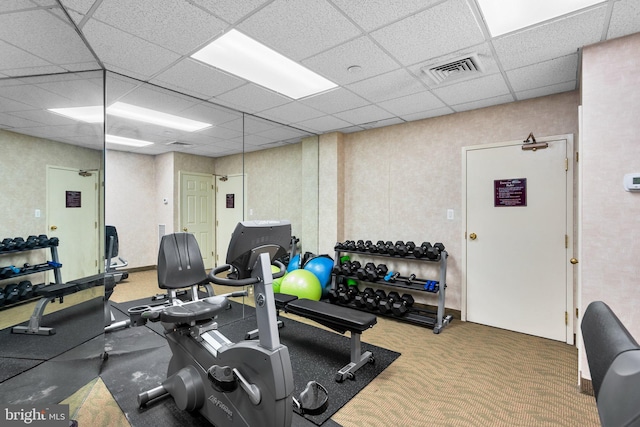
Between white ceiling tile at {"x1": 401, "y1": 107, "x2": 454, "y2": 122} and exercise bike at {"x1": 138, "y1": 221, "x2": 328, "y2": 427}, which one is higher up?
white ceiling tile at {"x1": 401, "y1": 107, "x2": 454, "y2": 122}

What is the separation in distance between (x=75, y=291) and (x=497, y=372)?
347 cm

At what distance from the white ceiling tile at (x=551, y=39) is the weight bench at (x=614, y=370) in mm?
2095

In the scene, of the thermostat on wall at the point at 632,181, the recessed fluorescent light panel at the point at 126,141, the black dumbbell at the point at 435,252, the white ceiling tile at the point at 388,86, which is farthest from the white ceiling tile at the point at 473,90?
the recessed fluorescent light panel at the point at 126,141

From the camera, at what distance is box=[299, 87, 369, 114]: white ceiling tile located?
3.19m

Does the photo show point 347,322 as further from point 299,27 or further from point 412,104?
point 412,104

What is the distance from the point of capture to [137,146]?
145 inches

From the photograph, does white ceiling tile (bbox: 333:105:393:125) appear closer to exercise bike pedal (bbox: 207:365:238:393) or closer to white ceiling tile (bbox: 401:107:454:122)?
white ceiling tile (bbox: 401:107:454:122)

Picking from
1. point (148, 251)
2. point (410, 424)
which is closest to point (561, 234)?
point (410, 424)

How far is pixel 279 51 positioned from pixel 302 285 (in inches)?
109

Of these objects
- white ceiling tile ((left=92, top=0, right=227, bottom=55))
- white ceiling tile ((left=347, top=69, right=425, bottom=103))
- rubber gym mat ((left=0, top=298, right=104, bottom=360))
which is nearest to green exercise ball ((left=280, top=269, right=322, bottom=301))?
rubber gym mat ((left=0, top=298, right=104, bottom=360))

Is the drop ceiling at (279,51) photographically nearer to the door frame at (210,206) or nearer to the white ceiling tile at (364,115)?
the white ceiling tile at (364,115)

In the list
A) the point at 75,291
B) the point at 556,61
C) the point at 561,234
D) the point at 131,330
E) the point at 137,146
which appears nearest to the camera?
the point at 75,291

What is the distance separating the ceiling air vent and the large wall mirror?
229 centimetres

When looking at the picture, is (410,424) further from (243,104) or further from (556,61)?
(243,104)
